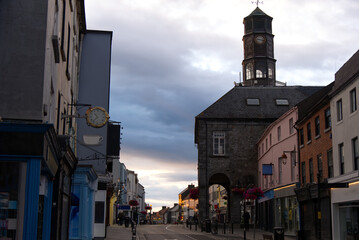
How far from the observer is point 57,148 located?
13.5 meters

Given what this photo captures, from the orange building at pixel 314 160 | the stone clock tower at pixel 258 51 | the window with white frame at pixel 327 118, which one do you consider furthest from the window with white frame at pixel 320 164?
the stone clock tower at pixel 258 51

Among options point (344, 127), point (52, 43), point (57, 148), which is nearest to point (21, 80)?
point (52, 43)

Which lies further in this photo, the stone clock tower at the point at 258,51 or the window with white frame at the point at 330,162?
the stone clock tower at the point at 258,51

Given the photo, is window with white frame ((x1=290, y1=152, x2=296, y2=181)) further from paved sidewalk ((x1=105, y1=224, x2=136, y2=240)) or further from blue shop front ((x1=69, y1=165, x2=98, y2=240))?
blue shop front ((x1=69, y1=165, x2=98, y2=240))

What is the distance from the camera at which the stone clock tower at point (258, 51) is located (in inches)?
2635

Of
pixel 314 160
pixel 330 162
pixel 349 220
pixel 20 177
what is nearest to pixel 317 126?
pixel 314 160

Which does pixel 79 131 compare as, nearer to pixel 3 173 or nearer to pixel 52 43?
pixel 52 43

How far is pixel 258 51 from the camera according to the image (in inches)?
2655

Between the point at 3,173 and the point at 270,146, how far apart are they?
116 ft

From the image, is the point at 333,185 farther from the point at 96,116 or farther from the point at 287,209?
the point at 287,209

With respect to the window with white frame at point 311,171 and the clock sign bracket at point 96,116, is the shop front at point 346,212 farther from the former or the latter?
the clock sign bracket at point 96,116

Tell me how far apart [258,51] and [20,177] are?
5931 cm

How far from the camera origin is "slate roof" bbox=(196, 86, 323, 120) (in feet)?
174

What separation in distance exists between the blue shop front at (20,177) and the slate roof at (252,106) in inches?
1658
